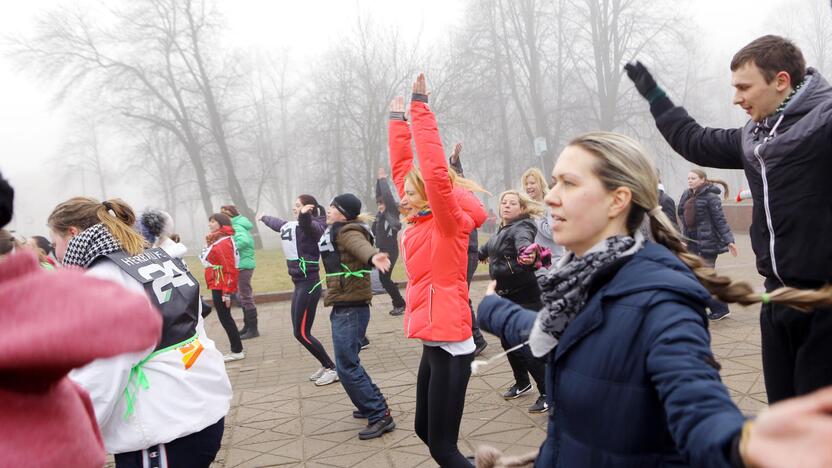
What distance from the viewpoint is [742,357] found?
6.06 metres

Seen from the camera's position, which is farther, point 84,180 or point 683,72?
point 84,180

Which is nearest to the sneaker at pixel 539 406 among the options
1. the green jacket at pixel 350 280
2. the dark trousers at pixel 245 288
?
the green jacket at pixel 350 280

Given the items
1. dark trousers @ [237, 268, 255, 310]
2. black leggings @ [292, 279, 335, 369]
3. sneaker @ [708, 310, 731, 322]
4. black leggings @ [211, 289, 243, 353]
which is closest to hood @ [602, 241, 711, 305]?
black leggings @ [292, 279, 335, 369]

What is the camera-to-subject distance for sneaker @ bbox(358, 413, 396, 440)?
189 inches

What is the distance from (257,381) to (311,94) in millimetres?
29203

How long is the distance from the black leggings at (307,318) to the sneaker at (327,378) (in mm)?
52

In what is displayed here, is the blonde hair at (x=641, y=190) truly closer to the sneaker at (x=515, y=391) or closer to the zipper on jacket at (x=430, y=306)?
the zipper on jacket at (x=430, y=306)

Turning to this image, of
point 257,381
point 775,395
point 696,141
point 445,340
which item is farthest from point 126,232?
point 257,381

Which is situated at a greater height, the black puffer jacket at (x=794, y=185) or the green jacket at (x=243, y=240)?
the black puffer jacket at (x=794, y=185)

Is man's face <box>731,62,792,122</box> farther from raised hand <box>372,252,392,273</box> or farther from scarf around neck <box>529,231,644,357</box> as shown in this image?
raised hand <box>372,252,392,273</box>

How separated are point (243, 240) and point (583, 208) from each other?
7.84 metres

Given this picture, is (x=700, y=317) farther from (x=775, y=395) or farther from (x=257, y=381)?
(x=257, y=381)

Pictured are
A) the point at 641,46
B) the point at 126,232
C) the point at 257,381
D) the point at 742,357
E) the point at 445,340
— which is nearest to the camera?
the point at 126,232

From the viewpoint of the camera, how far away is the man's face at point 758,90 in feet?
8.97
